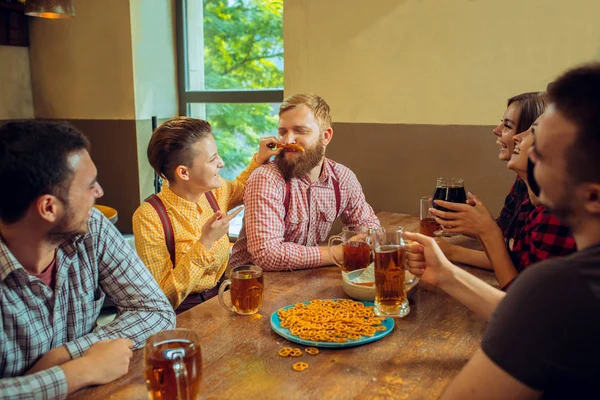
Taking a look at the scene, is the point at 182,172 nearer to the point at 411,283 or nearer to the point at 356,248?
the point at 356,248

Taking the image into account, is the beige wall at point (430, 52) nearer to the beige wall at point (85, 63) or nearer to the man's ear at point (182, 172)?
the beige wall at point (85, 63)

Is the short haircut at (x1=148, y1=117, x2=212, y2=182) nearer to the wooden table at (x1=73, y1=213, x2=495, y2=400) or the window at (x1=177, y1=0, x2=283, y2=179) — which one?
the wooden table at (x1=73, y1=213, x2=495, y2=400)

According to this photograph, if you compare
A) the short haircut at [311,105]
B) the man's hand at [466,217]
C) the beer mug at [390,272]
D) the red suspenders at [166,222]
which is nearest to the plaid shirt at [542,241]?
the man's hand at [466,217]

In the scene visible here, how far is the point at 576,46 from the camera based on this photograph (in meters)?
2.64

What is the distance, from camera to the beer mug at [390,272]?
1.33 meters

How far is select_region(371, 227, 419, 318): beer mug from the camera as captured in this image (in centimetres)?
133

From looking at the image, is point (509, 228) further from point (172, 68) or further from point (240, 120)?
point (172, 68)

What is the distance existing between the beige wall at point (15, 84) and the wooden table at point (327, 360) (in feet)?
11.7

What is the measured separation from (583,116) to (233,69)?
3.44 m

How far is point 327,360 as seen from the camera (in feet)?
3.83

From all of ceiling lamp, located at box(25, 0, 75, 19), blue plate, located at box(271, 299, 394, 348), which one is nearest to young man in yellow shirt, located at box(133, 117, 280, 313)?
blue plate, located at box(271, 299, 394, 348)

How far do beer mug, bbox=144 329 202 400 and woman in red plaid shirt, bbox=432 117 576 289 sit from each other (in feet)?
3.25

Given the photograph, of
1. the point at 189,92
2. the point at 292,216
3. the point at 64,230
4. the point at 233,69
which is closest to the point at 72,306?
the point at 64,230

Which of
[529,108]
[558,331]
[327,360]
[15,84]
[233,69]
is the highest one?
[233,69]
